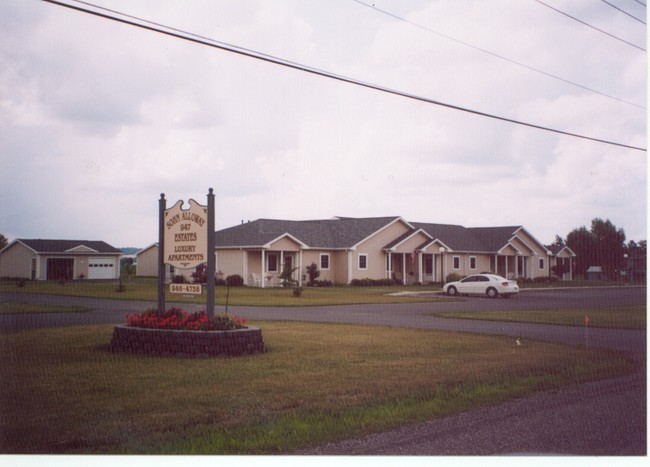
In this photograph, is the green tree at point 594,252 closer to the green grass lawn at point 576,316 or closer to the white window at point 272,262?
the green grass lawn at point 576,316

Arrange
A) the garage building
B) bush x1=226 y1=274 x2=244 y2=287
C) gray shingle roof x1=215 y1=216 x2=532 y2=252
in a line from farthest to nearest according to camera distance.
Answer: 1. gray shingle roof x1=215 y1=216 x2=532 y2=252
2. bush x1=226 y1=274 x2=244 y2=287
3. the garage building

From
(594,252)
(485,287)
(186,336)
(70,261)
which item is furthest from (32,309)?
(594,252)

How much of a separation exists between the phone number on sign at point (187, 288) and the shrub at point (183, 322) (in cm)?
38

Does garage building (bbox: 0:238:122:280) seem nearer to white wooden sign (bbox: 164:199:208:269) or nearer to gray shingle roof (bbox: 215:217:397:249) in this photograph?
white wooden sign (bbox: 164:199:208:269)

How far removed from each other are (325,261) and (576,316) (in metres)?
22.7

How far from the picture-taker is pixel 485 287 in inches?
1219

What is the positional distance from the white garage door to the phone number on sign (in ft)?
61.0

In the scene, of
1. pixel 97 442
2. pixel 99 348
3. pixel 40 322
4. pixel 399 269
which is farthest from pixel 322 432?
pixel 399 269

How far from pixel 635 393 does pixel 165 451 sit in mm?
5973

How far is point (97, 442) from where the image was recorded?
6.19m

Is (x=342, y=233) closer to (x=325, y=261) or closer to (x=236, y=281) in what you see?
(x=325, y=261)

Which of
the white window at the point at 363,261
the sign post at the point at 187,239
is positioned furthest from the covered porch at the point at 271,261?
the sign post at the point at 187,239

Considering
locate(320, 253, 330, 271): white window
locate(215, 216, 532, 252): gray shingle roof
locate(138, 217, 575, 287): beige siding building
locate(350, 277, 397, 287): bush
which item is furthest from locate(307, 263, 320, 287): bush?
locate(350, 277, 397, 287): bush

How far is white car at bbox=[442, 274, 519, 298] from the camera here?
3039 cm
